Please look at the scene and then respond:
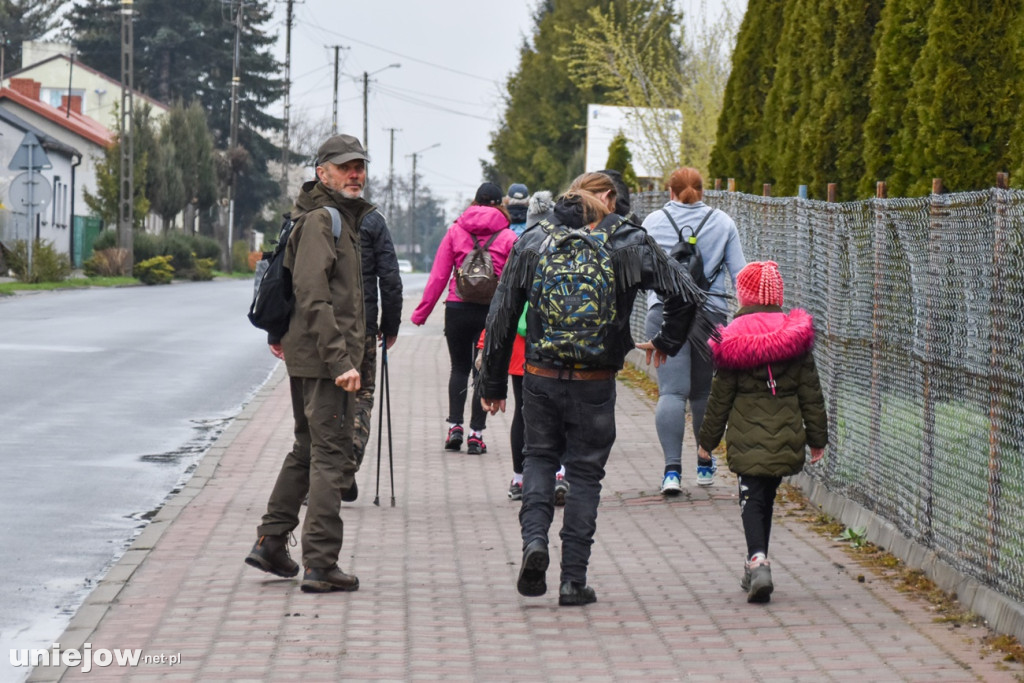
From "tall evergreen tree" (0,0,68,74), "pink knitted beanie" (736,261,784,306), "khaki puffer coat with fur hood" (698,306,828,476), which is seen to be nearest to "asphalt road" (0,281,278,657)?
"khaki puffer coat with fur hood" (698,306,828,476)

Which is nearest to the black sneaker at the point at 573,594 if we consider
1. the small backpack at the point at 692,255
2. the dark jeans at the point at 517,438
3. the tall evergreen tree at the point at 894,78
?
the dark jeans at the point at 517,438

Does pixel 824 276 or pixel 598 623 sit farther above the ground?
pixel 824 276

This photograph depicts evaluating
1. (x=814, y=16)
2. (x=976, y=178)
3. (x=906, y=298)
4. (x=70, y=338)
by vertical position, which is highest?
(x=814, y=16)

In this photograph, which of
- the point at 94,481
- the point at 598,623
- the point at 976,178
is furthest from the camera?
the point at 976,178

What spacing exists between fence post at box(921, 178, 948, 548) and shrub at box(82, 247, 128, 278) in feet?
152

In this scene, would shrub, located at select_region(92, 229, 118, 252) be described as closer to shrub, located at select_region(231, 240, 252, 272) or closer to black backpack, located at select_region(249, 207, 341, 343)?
shrub, located at select_region(231, 240, 252, 272)

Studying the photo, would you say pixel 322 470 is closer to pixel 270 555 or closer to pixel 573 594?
pixel 270 555

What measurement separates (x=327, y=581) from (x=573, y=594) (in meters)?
1.06

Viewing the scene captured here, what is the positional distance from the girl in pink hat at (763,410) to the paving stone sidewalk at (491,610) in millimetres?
416

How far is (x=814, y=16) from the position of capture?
1528 centimetres

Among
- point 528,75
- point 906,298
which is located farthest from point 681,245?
point 528,75

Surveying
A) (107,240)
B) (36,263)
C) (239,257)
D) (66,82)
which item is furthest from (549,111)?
(66,82)

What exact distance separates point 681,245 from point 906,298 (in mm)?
1851

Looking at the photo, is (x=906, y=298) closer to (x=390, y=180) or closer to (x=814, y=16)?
(x=814, y=16)
